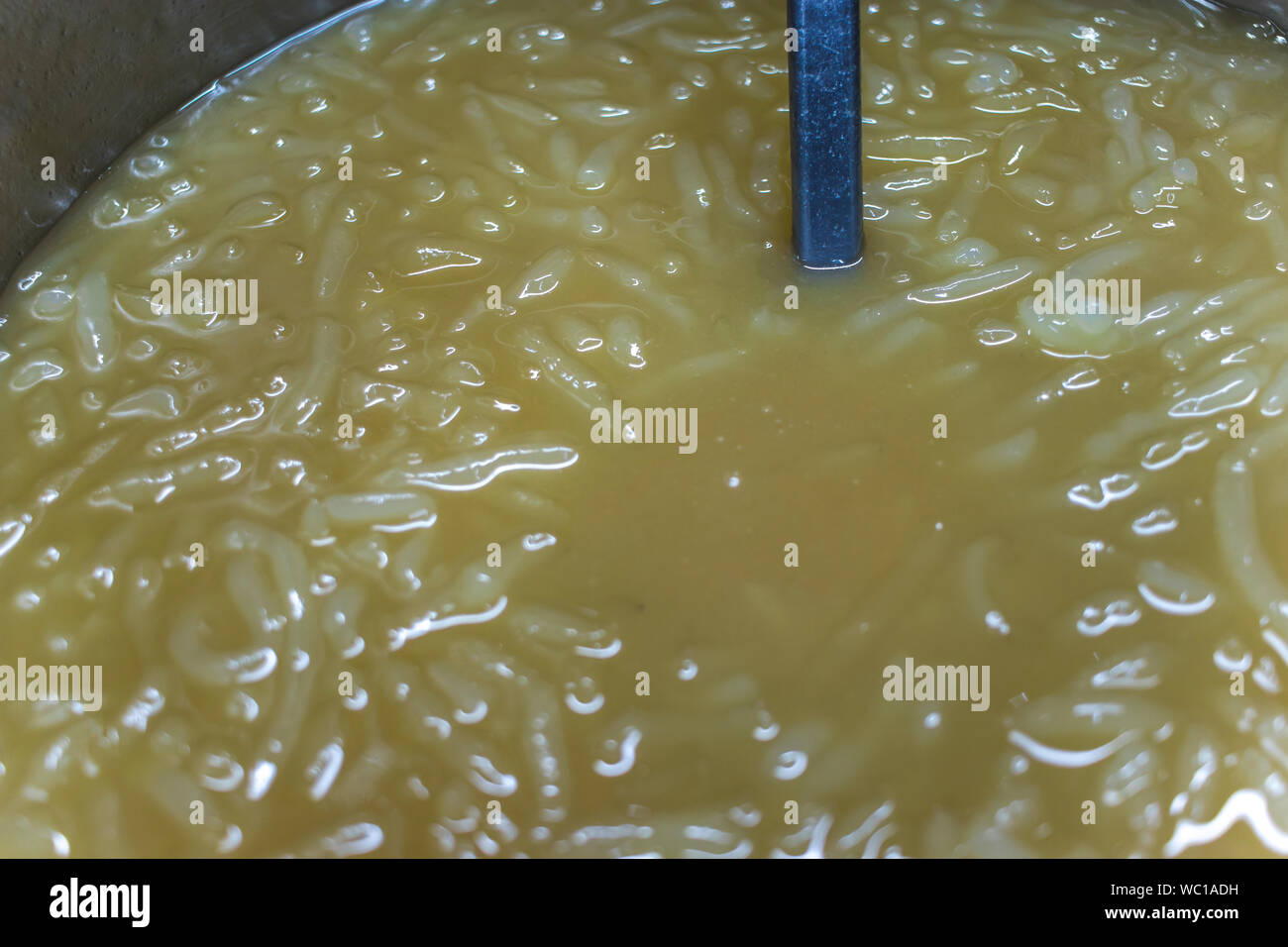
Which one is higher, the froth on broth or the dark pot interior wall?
the dark pot interior wall

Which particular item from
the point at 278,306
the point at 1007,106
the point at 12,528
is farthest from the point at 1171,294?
the point at 12,528

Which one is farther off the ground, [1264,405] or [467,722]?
[1264,405]

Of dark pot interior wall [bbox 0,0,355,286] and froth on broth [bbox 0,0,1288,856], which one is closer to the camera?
froth on broth [bbox 0,0,1288,856]

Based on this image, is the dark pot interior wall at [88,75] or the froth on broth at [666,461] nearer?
the froth on broth at [666,461]

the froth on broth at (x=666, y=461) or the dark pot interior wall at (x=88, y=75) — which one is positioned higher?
the dark pot interior wall at (x=88, y=75)
